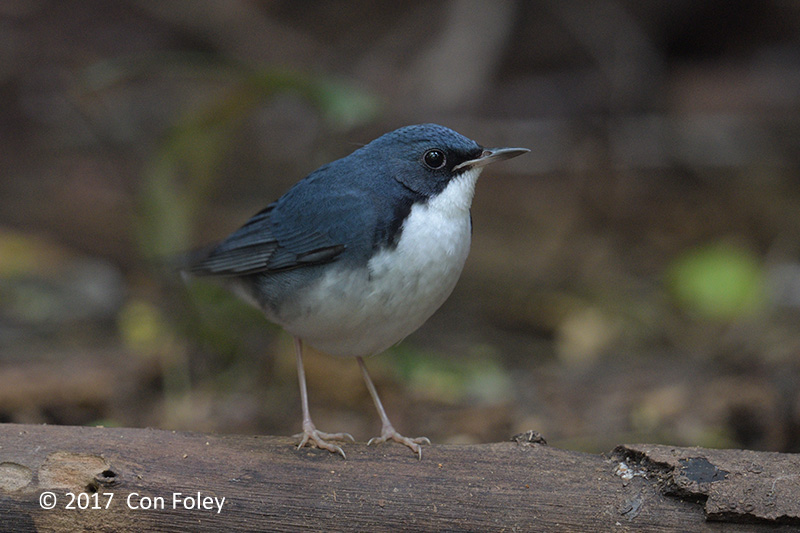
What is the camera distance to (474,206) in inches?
394

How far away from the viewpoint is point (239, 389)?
6.25 metres

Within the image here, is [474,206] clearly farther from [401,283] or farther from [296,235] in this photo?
[401,283]

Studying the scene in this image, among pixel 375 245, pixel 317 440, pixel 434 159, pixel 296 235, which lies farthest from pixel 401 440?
pixel 434 159

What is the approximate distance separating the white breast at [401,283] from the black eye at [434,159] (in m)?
0.11

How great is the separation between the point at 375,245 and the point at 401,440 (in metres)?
0.99

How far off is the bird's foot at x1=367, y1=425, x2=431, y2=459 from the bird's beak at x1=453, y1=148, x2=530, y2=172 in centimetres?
134

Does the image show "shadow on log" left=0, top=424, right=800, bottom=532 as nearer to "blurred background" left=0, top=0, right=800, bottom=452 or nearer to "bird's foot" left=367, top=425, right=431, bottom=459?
"bird's foot" left=367, top=425, right=431, bottom=459

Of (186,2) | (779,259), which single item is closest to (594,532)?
(779,259)

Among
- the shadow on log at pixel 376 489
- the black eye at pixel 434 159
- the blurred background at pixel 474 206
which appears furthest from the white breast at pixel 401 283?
the blurred background at pixel 474 206

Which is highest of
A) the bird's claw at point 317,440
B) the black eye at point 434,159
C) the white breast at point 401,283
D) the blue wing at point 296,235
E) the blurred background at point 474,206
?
the blurred background at point 474,206

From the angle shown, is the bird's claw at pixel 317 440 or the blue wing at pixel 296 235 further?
the blue wing at pixel 296 235

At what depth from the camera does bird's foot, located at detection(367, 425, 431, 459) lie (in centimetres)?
365

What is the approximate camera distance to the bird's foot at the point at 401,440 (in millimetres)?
3646

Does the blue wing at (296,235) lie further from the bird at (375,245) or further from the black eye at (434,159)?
the black eye at (434,159)
